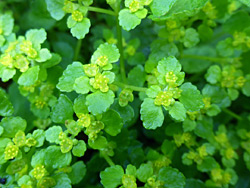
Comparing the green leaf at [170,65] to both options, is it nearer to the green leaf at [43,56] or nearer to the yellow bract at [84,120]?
the yellow bract at [84,120]

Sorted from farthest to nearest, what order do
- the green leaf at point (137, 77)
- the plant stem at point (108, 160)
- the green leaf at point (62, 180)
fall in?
the green leaf at point (137, 77) → the plant stem at point (108, 160) → the green leaf at point (62, 180)

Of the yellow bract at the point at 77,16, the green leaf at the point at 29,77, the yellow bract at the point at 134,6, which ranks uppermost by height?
the yellow bract at the point at 134,6

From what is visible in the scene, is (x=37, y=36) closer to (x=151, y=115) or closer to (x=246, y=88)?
(x=151, y=115)

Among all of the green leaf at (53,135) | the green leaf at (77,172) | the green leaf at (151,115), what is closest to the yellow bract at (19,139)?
the green leaf at (53,135)

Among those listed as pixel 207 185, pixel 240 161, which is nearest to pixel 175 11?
pixel 207 185

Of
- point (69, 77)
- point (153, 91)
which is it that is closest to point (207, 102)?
point (153, 91)

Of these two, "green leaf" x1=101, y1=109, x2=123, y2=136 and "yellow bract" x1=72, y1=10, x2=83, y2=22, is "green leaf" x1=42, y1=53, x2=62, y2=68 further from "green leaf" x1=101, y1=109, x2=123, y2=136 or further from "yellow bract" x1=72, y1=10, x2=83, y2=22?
"green leaf" x1=101, y1=109, x2=123, y2=136
